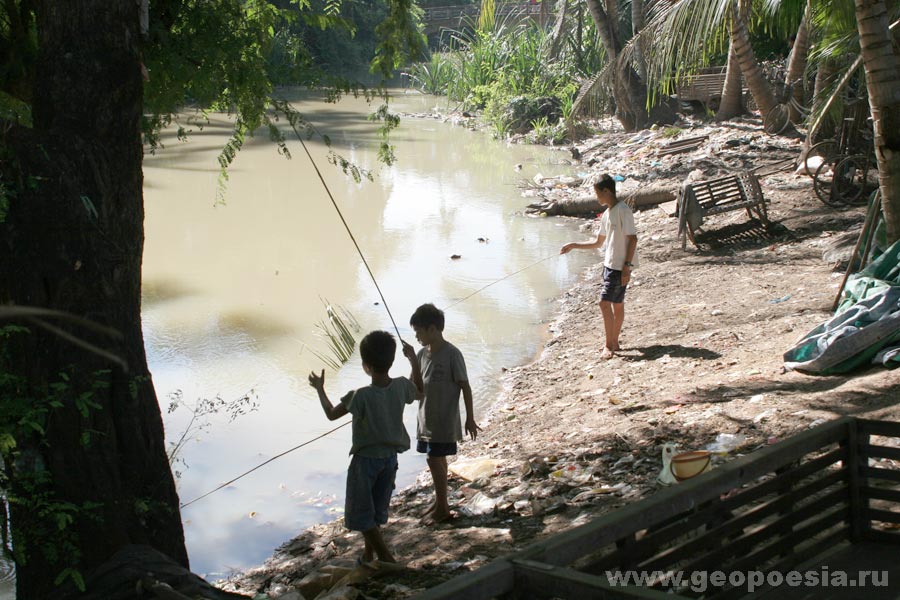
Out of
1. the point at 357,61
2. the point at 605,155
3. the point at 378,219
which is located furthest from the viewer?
the point at 357,61

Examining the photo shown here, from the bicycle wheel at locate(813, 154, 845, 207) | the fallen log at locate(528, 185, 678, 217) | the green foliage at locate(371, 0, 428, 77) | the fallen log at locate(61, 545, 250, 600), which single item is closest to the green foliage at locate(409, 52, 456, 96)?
the fallen log at locate(528, 185, 678, 217)

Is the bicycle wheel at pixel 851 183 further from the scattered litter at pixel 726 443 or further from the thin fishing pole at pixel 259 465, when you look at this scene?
the thin fishing pole at pixel 259 465

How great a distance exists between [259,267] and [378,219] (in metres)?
3.70

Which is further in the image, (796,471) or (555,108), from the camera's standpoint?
(555,108)

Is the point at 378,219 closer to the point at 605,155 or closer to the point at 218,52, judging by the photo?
the point at 605,155

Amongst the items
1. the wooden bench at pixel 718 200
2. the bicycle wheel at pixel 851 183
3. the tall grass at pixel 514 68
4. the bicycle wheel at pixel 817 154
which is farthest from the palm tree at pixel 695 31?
the tall grass at pixel 514 68

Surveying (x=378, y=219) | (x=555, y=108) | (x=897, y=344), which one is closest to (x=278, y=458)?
(x=897, y=344)

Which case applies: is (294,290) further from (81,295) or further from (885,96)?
(81,295)

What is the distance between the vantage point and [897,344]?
5.81 metres

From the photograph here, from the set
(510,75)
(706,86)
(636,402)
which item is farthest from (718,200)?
(510,75)

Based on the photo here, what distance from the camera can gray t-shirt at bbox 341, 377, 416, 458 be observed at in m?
4.13

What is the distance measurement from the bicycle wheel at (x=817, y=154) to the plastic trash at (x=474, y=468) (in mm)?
7528

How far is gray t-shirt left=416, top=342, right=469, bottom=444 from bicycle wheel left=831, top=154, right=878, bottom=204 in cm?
839

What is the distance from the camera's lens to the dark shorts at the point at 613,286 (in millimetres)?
7426
